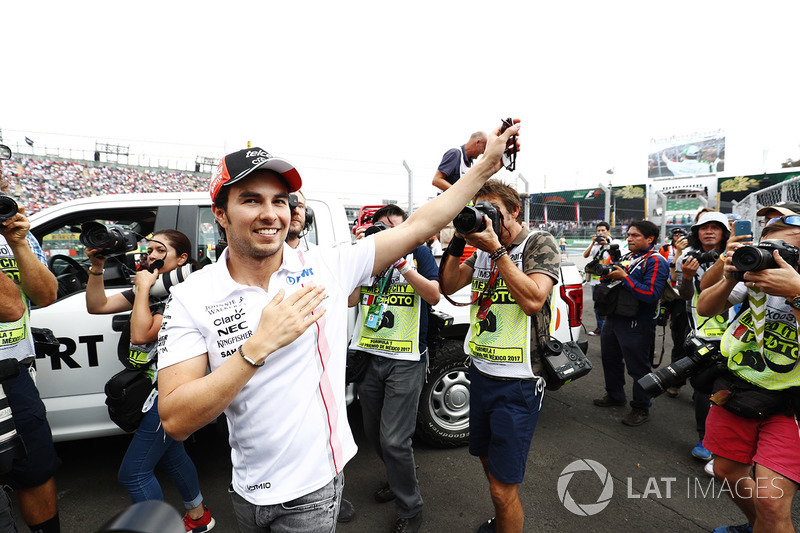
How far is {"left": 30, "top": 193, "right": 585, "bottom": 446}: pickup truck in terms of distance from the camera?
8.79ft

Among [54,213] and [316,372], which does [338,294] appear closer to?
[316,372]

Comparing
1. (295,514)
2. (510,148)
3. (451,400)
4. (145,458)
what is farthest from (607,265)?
(145,458)

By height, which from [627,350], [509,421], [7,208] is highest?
[7,208]

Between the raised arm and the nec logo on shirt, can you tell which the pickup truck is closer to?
the raised arm

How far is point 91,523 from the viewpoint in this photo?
100 inches

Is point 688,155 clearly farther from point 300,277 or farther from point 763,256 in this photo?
point 300,277

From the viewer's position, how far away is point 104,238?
2.23 m

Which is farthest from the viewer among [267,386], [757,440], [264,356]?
[757,440]

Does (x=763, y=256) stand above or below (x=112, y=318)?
above

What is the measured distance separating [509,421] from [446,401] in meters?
1.34

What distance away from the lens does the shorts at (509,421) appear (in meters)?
2.02

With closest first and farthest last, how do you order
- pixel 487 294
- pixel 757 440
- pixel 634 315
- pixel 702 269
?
pixel 757 440, pixel 487 294, pixel 702 269, pixel 634 315

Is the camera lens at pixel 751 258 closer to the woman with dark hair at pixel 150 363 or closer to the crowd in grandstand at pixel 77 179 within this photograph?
the woman with dark hair at pixel 150 363

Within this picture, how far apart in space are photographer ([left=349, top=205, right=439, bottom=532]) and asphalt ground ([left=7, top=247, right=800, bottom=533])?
12.6 inches
